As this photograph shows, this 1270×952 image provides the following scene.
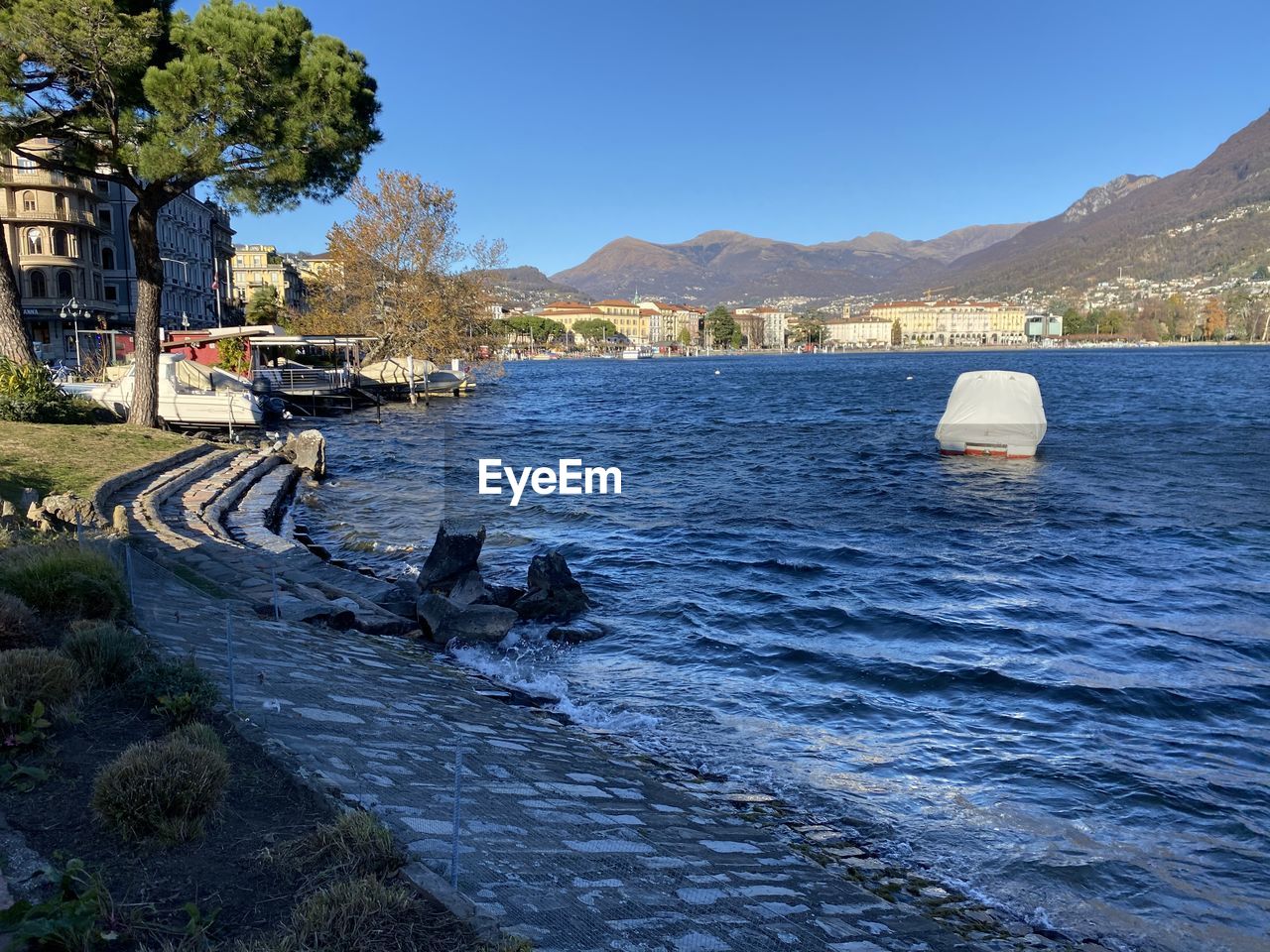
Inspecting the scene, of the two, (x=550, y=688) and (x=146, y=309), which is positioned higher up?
(x=146, y=309)

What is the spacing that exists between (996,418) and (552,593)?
909 inches

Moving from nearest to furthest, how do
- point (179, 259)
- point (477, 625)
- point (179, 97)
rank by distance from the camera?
point (477, 625) → point (179, 97) → point (179, 259)

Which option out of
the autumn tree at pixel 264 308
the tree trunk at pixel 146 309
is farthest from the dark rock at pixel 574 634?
the autumn tree at pixel 264 308

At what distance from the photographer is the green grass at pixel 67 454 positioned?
42.7 feet

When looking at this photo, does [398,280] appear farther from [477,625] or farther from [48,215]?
[477,625]

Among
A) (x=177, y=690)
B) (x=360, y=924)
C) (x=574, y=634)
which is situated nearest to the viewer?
(x=360, y=924)

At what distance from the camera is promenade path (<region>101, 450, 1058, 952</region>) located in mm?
4453

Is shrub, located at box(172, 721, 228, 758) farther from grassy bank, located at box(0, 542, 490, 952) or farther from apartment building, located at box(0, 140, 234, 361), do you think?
apartment building, located at box(0, 140, 234, 361)

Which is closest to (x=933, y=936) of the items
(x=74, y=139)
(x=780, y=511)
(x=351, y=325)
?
(x=780, y=511)

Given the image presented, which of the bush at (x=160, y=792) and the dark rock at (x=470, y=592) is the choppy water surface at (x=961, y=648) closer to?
the dark rock at (x=470, y=592)

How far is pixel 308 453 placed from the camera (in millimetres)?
25172

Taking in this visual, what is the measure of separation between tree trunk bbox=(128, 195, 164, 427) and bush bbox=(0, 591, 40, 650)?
15379mm

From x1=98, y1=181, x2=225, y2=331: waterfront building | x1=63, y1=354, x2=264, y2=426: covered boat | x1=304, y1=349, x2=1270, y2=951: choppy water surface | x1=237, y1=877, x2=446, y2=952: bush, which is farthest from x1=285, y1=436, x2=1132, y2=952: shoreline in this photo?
x1=98, y1=181, x2=225, y2=331: waterfront building

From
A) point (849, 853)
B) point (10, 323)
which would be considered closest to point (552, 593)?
point (849, 853)
